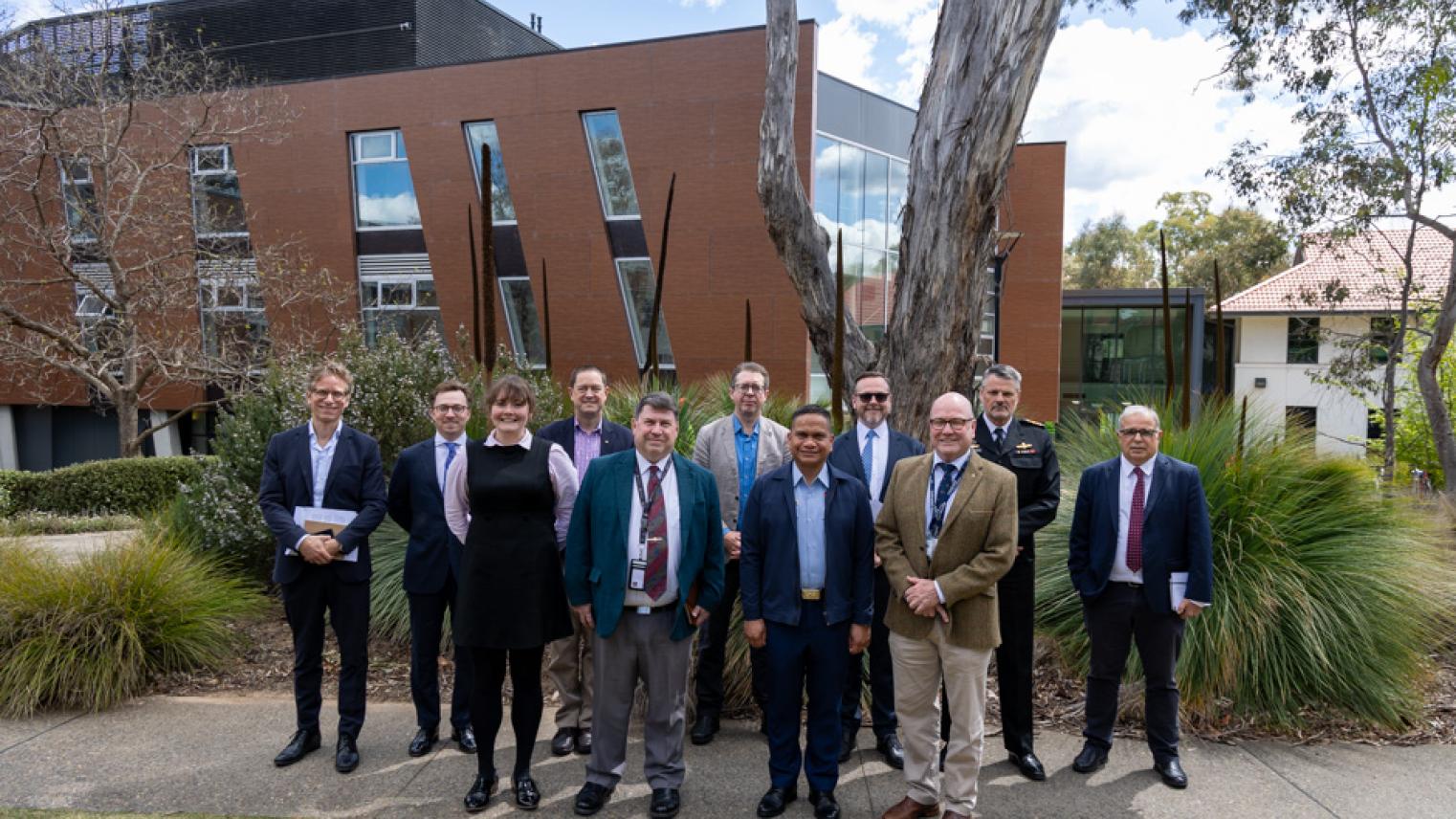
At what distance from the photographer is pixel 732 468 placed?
16.1 feet

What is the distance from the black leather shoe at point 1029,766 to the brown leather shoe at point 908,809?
0.71 meters

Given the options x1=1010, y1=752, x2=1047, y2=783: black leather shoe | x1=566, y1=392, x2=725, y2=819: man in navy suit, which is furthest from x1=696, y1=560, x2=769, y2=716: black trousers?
x1=1010, y1=752, x2=1047, y2=783: black leather shoe

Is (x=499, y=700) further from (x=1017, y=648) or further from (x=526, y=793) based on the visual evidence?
(x=1017, y=648)

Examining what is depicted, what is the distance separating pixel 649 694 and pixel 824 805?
0.87 meters

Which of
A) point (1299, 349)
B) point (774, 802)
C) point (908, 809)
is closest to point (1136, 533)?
point (908, 809)

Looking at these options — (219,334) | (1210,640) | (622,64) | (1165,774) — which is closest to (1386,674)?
(1210,640)

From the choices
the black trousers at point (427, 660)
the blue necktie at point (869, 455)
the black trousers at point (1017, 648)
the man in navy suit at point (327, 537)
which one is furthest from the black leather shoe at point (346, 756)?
the black trousers at point (1017, 648)

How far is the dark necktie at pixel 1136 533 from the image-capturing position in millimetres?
4438

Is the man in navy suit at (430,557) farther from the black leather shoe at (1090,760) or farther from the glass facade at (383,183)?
the glass facade at (383,183)

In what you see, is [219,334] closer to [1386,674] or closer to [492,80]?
[492,80]

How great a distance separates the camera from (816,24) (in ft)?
57.8

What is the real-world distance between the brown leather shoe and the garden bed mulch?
1292mm

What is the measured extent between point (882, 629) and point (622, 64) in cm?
1623

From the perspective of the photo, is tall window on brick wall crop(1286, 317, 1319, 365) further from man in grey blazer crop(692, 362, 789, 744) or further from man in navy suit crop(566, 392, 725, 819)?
man in navy suit crop(566, 392, 725, 819)
